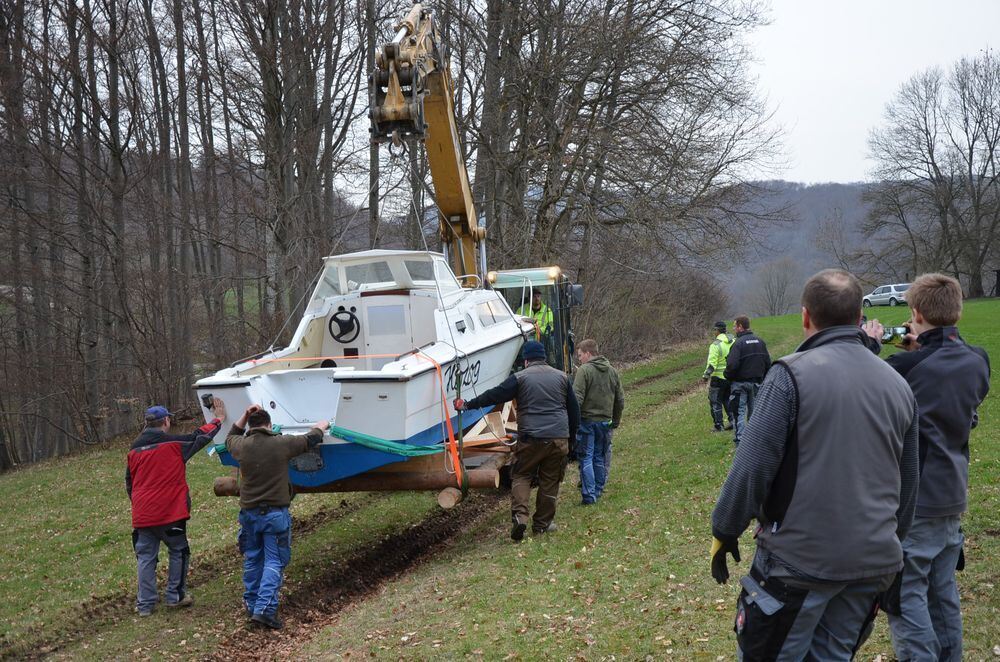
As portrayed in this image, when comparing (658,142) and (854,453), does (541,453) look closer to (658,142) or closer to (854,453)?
(854,453)

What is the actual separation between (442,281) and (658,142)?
1385 cm

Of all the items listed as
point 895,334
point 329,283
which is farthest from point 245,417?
point 895,334

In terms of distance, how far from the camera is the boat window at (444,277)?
11.2 metres

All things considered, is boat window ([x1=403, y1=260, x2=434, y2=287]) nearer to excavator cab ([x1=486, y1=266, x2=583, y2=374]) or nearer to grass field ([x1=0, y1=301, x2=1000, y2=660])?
excavator cab ([x1=486, y1=266, x2=583, y2=374])

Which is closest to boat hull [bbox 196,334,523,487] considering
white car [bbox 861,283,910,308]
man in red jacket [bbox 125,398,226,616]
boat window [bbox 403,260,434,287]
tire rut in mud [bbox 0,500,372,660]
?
man in red jacket [bbox 125,398,226,616]

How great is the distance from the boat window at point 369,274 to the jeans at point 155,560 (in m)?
4.42

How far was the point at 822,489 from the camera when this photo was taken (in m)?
2.93

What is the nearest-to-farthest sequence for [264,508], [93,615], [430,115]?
[264,508]
[93,615]
[430,115]

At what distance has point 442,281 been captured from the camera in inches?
446

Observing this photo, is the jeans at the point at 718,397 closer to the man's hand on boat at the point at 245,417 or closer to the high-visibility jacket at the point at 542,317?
the high-visibility jacket at the point at 542,317

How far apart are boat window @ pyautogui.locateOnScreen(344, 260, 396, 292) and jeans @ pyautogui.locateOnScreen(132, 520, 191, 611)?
4416 mm

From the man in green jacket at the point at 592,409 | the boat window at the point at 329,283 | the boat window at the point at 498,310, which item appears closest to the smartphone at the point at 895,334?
the man in green jacket at the point at 592,409

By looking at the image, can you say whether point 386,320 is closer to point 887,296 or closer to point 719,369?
point 719,369

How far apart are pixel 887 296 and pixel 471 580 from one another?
53.7 metres
